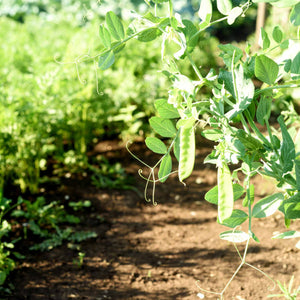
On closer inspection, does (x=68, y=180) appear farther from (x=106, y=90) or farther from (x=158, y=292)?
(x=158, y=292)

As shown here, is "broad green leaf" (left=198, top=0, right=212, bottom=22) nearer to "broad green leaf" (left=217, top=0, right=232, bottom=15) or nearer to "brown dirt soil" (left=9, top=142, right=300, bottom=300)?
"broad green leaf" (left=217, top=0, right=232, bottom=15)

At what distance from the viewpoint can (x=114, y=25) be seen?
3.34ft

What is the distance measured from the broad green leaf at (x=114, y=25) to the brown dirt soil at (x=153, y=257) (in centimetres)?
129

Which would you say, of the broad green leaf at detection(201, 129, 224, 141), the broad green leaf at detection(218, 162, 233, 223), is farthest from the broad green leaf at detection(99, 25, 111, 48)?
the broad green leaf at detection(218, 162, 233, 223)

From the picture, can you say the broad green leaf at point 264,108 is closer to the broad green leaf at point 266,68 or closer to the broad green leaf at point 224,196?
the broad green leaf at point 266,68

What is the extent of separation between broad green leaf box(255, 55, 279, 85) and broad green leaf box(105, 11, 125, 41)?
0.35 m

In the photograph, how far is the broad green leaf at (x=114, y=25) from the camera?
100 cm

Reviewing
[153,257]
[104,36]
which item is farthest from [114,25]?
[153,257]

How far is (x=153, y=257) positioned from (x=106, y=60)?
145 centimetres

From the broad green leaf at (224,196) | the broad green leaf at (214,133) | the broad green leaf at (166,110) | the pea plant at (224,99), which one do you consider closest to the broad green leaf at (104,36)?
the pea plant at (224,99)

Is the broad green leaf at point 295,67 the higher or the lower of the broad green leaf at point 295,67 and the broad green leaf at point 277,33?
the lower

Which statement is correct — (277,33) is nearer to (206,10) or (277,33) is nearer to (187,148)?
(206,10)

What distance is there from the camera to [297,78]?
1009mm

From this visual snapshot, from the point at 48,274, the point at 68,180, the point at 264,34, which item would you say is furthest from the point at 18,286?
the point at 264,34
